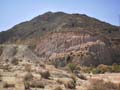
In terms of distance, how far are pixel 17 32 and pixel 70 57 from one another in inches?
1834

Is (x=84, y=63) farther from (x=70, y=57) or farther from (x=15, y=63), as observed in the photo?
(x=15, y=63)

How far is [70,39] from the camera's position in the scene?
109312mm

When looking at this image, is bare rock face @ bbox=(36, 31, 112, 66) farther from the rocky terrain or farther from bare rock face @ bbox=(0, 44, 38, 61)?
bare rock face @ bbox=(0, 44, 38, 61)

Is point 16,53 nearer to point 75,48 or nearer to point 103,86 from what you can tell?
point 103,86

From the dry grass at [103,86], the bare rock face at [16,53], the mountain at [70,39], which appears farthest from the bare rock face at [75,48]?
the dry grass at [103,86]

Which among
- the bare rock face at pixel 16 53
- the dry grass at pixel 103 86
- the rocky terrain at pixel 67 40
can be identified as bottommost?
the dry grass at pixel 103 86

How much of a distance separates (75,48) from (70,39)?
5524 millimetres

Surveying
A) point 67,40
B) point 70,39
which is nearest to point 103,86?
point 67,40

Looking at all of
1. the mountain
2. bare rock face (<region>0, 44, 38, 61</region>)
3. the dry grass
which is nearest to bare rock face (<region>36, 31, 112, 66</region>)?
the mountain

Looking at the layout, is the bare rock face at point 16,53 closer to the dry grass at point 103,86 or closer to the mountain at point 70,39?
the mountain at point 70,39

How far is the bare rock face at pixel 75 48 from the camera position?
320ft

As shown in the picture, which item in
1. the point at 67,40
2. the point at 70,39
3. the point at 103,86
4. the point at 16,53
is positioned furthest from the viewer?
the point at 70,39

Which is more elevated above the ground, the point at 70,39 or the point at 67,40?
the point at 70,39

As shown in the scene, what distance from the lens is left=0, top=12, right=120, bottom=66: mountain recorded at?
100062mm
